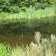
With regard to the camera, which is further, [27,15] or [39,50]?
[27,15]

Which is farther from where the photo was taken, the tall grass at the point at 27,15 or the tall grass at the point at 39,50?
the tall grass at the point at 27,15

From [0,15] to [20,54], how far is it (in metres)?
19.0

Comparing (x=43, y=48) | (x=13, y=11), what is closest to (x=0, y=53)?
(x=43, y=48)

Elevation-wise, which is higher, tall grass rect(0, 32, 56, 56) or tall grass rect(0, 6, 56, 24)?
tall grass rect(0, 32, 56, 56)

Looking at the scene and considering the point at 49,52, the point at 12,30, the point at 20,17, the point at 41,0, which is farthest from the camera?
the point at 41,0

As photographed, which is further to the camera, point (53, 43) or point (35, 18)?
point (35, 18)

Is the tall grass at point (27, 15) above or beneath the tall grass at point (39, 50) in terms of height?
beneath

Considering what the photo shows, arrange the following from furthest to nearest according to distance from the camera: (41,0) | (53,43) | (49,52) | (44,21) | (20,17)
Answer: (41,0), (20,17), (44,21), (53,43), (49,52)

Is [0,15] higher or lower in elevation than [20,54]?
lower

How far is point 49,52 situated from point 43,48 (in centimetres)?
28

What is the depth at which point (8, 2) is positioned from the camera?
2850 centimetres

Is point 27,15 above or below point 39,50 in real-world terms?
below

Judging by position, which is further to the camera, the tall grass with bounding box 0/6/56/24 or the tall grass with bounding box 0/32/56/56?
the tall grass with bounding box 0/6/56/24

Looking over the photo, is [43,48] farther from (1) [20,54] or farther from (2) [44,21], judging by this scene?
(2) [44,21]
